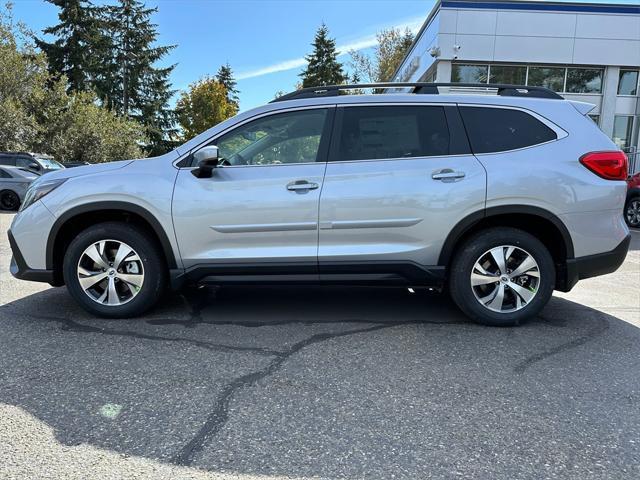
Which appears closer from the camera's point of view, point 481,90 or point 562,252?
point 562,252

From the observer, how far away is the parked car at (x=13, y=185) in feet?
47.4

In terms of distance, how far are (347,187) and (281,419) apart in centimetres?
198

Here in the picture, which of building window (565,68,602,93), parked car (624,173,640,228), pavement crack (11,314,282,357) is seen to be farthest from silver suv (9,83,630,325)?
building window (565,68,602,93)

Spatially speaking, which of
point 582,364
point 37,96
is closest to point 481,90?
point 582,364

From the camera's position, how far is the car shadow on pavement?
2.52 metres

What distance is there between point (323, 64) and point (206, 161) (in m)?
55.2

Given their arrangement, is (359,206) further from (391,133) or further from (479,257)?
(479,257)

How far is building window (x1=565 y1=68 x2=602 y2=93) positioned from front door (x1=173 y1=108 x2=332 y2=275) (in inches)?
807

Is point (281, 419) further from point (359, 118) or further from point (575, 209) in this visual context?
point (575, 209)

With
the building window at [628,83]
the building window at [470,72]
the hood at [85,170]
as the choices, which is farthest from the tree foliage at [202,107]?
the hood at [85,170]

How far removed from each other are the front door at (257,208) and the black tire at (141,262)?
0.93ft

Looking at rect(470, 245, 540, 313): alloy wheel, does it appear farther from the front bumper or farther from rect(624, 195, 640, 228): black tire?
rect(624, 195, 640, 228): black tire

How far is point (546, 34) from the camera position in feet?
66.4

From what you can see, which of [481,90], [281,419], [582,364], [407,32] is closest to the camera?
[281,419]
